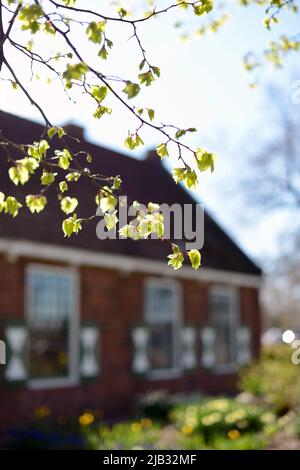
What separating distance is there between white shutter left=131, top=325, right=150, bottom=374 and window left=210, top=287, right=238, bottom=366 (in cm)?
288

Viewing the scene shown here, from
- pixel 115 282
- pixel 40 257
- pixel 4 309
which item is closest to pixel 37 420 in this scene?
pixel 4 309

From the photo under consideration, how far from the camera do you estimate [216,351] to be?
52.9ft

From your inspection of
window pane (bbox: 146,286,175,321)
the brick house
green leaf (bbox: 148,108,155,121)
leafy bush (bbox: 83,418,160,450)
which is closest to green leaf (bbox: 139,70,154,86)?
green leaf (bbox: 148,108,155,121)

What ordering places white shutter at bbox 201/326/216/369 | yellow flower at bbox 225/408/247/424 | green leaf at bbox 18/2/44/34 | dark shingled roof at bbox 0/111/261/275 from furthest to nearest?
white shutter at bbox 201/326/216/369 → dark shingled roof at bbox 0/111/261/275 → yellow flower at bbox 225/408/247/424 → green leaf at bbox 18/2/44/34

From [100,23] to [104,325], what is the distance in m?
9.29

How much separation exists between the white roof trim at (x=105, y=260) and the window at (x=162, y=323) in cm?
35

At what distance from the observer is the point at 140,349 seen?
43.7 ft

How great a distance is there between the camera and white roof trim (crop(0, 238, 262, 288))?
10.7 metres

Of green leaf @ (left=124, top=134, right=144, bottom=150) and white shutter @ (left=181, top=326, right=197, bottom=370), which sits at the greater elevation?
green leaf @ (left=124, top=134, right=144, bottom=150)

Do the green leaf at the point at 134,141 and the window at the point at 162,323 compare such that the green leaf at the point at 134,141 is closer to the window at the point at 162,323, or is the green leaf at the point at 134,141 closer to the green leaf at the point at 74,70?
the green leaf at the point at 74,70

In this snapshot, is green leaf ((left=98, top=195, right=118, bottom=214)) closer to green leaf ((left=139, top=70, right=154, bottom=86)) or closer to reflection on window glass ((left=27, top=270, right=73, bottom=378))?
green leaf ((left=139, top=70, right=154, bottom=86))

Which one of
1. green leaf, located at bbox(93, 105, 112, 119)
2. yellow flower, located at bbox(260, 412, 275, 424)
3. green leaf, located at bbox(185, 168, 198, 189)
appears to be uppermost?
green leaf, located at bbox(93, 105, 112, 119)

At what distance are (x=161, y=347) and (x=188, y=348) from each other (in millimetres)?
618
